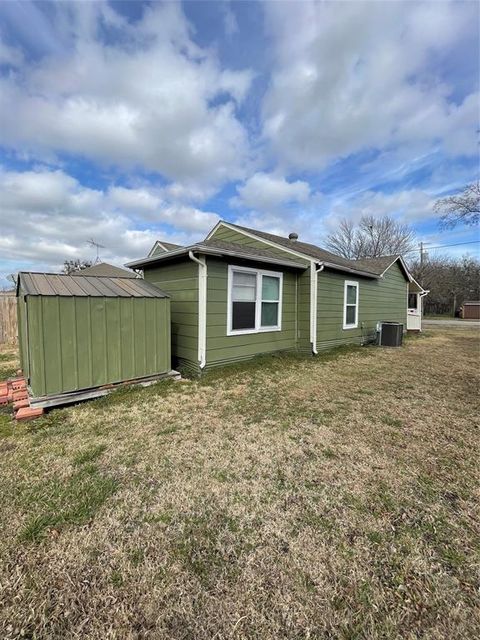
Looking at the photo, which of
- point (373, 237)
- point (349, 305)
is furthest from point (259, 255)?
point (373, 237)

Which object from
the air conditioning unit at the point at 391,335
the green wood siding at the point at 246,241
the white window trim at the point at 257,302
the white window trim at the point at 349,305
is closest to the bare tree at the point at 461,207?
the air conditioning unit at the point at 391,335

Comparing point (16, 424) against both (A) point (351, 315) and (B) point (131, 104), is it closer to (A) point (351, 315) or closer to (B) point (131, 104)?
(B) point (131, 104)

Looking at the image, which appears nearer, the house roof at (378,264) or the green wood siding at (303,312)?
the green wood siding at (303,312)

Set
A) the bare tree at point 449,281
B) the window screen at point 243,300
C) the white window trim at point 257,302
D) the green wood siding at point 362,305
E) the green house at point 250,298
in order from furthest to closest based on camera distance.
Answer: the bare tree at point 449,281
the green wood siding at point 362,305
the window screen at point 243,300
the white window trim at point 257,302
the green house at point 250,298

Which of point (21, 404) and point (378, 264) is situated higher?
point (378, 264)

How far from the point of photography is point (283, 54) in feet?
22.6

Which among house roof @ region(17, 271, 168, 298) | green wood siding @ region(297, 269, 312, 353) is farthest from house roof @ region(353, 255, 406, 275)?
house roof @ region(17, 271, 168, 298)

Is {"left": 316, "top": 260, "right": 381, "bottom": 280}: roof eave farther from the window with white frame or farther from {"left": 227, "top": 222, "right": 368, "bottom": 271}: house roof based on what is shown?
the window with white frame

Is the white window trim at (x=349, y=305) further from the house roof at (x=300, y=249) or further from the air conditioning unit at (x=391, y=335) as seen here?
the air conditioning unit at (x=391, y=335)

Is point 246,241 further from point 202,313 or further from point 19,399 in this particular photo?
point 19,399

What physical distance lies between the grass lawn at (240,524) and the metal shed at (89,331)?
24.6 inches

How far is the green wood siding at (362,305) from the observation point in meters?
8.33

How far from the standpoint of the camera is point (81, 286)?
4680 mm

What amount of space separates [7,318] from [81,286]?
7793mm
